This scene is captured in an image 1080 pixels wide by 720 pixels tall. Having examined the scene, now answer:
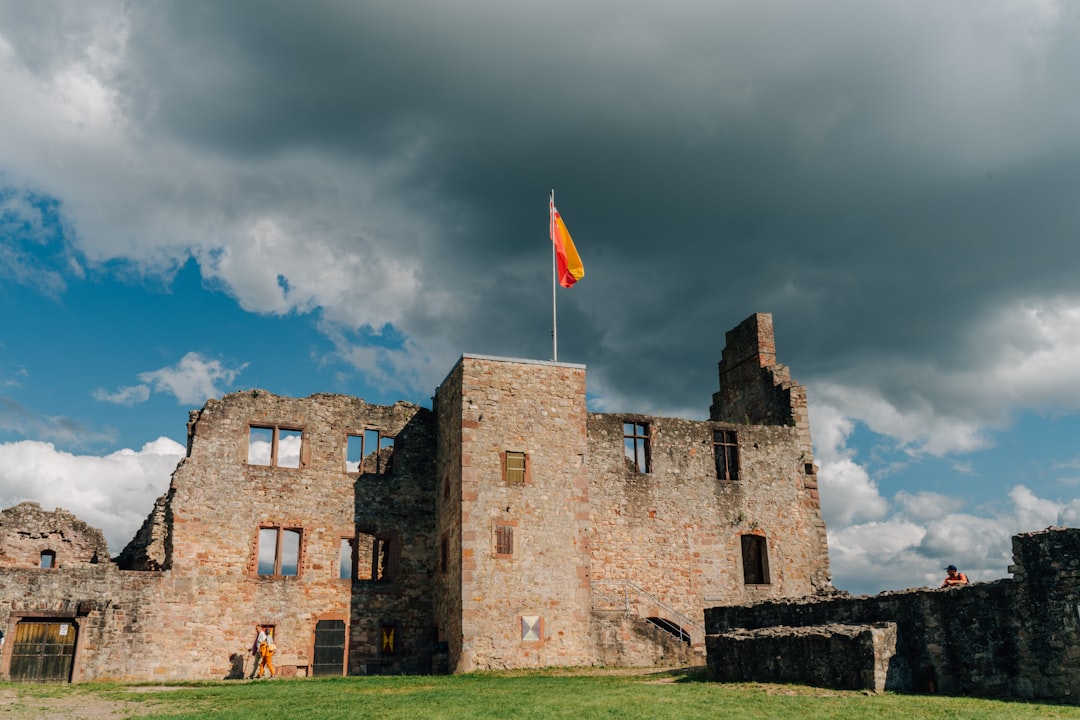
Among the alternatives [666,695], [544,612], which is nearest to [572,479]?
[544,612]

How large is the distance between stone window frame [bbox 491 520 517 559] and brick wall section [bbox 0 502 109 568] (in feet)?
41.2

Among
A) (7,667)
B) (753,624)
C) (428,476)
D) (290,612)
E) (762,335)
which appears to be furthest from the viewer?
(762,335)

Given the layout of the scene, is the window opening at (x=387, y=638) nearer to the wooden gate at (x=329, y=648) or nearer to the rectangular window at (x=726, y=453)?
the wooden gate at (x=329, y=648)

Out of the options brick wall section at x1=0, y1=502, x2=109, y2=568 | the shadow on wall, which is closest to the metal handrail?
the shadow on wall

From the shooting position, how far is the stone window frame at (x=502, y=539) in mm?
26934

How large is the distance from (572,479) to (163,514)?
12.9m

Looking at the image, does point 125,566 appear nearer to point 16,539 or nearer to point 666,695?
point 16,539

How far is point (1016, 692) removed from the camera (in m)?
17.2

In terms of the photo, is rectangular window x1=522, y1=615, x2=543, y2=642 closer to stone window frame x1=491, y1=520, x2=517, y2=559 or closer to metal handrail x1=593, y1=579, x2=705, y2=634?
stone window frame x1=491, y1=520, x2=517, y2=559

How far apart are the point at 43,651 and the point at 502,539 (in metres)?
13.2

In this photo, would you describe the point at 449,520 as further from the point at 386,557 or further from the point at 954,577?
the point at 954,577

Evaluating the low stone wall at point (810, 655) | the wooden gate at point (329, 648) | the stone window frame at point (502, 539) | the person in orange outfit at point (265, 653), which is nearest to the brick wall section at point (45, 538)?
the person in orange outfit at point (265, 653)

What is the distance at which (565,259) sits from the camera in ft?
103

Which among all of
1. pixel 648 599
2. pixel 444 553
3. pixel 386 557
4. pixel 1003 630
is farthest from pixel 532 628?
pixel 1003 630
